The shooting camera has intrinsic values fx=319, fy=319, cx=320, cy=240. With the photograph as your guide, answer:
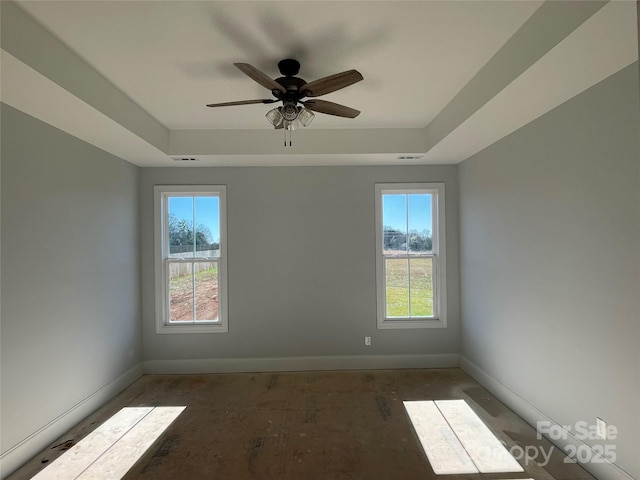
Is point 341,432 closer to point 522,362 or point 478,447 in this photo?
point 478,447

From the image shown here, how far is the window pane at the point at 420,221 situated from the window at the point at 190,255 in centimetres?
245

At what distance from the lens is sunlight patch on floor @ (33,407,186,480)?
2.29 m

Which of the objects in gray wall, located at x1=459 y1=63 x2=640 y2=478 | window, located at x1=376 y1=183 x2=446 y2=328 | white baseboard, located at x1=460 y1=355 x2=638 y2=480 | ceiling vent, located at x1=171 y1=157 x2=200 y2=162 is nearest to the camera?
gray wall, located at x1=459 y1=63 x2=640 y2=478

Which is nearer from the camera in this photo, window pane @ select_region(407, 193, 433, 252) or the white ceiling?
the white ceiling

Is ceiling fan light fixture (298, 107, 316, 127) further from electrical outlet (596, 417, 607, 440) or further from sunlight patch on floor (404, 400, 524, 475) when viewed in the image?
electrical outlet (596, 417, 607, 440)

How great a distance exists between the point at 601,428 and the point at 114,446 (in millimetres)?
3564

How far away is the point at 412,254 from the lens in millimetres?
4211

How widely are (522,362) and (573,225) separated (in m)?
1.36

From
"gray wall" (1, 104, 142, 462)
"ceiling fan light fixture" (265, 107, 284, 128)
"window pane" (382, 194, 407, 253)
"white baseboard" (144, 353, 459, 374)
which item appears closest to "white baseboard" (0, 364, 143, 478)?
"gray wall" (1, 104, 142, 462)

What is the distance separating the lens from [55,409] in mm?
2654

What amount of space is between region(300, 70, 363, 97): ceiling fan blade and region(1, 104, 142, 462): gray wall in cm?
215

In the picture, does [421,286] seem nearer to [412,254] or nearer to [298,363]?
[412,254]

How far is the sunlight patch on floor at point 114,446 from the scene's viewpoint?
90.2 inches

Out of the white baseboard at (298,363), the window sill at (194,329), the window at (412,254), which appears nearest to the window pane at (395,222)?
the window at (412,254)
